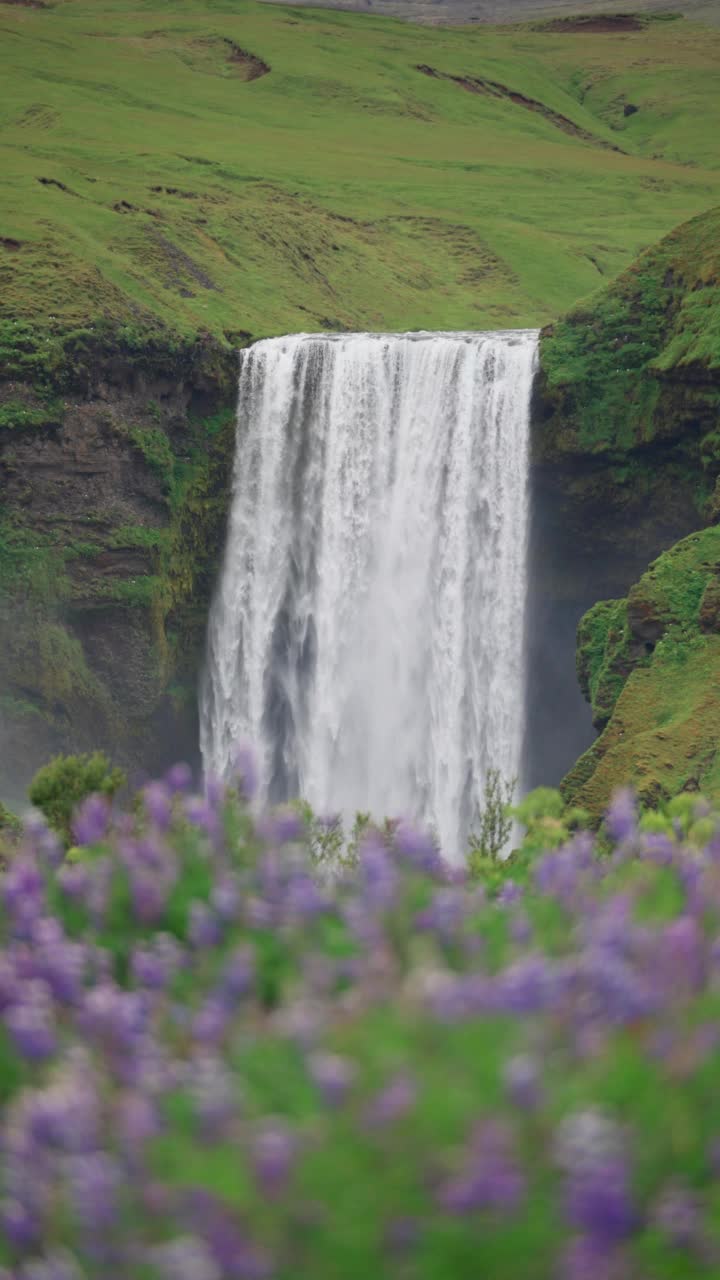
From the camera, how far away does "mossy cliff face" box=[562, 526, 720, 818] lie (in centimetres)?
2264

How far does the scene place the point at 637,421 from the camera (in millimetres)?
33594

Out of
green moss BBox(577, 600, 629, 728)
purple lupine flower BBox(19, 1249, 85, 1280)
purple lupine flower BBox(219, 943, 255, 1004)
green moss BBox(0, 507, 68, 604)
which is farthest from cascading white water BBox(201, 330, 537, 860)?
purple lupine flower BBox(19, 1249, 85, 1280)

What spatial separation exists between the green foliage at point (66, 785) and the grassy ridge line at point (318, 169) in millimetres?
28419

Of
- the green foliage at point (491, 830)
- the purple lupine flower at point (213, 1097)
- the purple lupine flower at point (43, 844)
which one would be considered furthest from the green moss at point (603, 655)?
the purple lupine flower at point (213, 1097)

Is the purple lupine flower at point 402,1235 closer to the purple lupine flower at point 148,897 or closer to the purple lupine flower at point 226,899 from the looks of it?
the purple lupine flower at point 226,899

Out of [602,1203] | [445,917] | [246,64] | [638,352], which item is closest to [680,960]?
[445,917]

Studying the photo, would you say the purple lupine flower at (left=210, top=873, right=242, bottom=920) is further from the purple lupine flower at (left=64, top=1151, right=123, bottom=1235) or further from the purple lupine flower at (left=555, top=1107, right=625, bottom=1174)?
the purple lupine flower at (left=555, top=1107, right=625, bottom=1174)

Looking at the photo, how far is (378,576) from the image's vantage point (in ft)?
123

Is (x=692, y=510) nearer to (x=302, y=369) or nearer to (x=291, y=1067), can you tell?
(x=302, y=369)

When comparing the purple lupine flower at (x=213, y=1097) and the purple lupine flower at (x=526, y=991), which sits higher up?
the purple lupine flower at (x=526, y=991)

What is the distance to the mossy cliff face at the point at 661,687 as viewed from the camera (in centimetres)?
2264

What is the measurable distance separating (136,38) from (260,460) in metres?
78.2

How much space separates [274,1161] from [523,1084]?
751 millimetres

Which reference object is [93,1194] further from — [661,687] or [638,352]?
[638,352]
